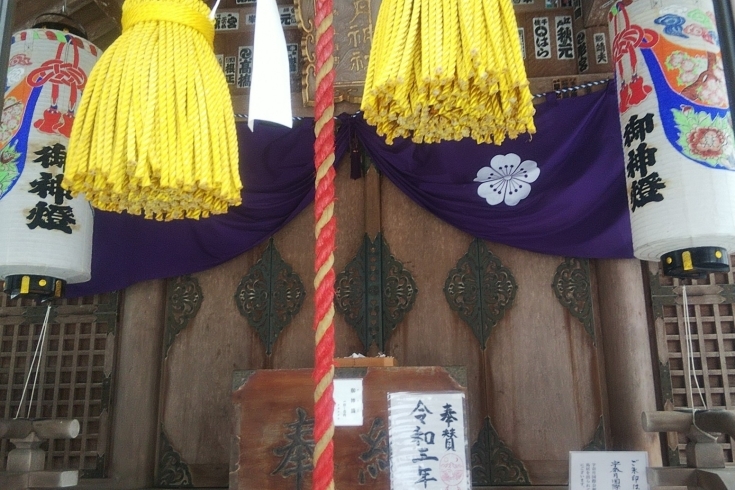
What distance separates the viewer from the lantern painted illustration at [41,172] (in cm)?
295

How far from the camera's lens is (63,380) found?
Answer: 3.76 metres

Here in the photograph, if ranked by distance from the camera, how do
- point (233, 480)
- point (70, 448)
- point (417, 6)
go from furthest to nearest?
point (70, 448)
point (233, 480)
point (417, 6)

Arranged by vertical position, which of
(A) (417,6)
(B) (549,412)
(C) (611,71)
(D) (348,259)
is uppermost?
(C) (611,71)

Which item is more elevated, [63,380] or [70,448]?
[63,380]

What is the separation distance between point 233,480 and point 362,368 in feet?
2.48

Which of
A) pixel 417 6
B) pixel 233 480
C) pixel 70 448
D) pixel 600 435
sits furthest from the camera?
pixel 70 448

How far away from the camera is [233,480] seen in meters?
2.93

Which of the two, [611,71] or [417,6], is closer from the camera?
[417,6]

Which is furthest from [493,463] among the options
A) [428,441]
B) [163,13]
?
[163,13]

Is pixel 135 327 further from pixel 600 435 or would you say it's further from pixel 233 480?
pixel 600 435

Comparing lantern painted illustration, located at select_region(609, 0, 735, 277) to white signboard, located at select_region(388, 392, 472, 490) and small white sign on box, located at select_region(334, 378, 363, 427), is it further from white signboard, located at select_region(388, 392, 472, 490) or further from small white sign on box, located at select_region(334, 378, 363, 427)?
small white sign on box, located at select_region(334, 378, 363, 427)

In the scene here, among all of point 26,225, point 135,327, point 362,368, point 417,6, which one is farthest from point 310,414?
point 417,6

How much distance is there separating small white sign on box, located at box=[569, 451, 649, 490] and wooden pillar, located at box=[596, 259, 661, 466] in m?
0.17

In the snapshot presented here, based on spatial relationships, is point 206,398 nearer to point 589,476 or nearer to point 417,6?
point 589,476
